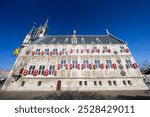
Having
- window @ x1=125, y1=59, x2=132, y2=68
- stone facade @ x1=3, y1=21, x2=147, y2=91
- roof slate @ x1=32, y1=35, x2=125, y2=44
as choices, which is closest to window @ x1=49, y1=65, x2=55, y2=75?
stone facade @ x1=3, y1=21, x2=147, y2=91

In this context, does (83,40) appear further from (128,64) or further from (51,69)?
(128,64)

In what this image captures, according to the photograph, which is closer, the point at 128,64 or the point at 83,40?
the point at 128,64

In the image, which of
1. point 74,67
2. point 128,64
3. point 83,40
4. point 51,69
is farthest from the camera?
point 83,40

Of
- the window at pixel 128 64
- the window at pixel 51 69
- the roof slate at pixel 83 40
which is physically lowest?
the window at pixel 51 69

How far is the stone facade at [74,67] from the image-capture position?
22516mm

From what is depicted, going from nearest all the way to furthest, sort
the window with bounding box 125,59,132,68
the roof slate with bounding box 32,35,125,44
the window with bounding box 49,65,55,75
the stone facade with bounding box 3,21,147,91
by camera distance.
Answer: the stone facade with bounding box 3,21,147,91 → the window with bounding box 49,65,55,75 → the window with bounding box 125,59,132,68 → the roof slate with bounding box 32,35,125,44

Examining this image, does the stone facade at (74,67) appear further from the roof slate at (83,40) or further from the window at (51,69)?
the roof slate at (83,40)

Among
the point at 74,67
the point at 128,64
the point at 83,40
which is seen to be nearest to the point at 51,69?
the point at 74,67

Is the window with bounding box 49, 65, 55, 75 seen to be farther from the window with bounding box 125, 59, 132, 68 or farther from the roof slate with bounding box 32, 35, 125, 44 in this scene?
the window with bounding box 125, 59, 132, 68

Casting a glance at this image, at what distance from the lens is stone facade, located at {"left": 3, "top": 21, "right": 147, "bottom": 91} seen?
2252 cm

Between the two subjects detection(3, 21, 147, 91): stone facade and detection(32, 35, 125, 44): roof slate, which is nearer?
detection(3, 21, 147, 91): stone facade

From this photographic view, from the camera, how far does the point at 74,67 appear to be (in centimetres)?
2478

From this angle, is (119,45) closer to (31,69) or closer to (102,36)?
(102,36)

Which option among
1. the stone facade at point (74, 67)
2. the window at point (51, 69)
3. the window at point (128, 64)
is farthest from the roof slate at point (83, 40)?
the window at point (51, 69)
